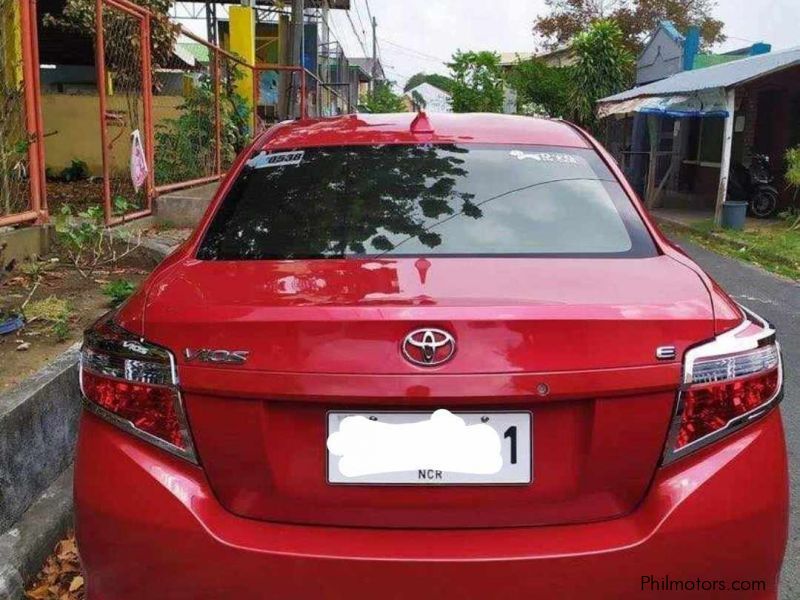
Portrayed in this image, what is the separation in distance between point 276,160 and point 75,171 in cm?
1013

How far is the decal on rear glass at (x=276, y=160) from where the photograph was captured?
2.80 meters

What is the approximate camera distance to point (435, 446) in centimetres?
173

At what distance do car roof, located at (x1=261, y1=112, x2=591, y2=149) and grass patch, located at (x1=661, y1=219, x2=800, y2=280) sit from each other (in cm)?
759

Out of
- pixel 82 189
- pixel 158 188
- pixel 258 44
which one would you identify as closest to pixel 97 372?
pixel 158 188

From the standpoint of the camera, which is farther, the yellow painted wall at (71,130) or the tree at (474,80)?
the tree at (474,80)

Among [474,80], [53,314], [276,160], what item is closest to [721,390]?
[276,160]

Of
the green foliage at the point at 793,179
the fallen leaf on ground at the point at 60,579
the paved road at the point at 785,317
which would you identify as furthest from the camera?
the green foliage at the point at 793,179

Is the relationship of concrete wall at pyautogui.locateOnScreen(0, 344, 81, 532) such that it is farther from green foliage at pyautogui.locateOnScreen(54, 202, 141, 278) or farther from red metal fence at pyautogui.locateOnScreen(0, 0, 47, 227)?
red metal fence at pyautogui.locateOnScreen(0, 0, 47, 227)

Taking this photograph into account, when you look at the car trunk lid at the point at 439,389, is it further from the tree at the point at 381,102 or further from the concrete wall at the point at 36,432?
the tree at the point at 381,102

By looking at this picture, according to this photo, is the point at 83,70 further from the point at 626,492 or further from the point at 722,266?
the point at 626,492

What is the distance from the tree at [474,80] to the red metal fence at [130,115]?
2287 centimetres

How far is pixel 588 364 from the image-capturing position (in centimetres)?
171

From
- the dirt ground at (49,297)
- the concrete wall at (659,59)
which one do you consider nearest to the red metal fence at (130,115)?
the dirt ground at (49,297)

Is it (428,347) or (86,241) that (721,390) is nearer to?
(428,347)
